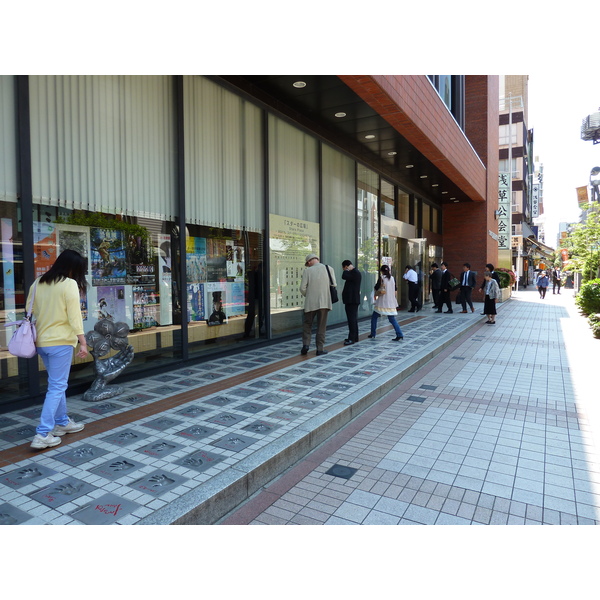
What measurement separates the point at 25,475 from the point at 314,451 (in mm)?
2380

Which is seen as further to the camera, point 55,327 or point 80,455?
point 55,327

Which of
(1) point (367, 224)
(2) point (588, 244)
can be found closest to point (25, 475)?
(1) point (367, 224)

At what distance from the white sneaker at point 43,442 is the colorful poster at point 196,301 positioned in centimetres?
359

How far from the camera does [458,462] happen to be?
3.87m

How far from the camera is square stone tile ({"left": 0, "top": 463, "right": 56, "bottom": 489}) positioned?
10.2 feet

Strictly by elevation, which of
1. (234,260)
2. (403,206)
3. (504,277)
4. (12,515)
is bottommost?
(12,515)

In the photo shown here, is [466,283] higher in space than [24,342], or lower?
higher

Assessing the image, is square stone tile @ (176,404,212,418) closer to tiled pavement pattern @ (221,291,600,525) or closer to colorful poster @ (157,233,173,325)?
tiled pavement pattern @ (221,291,600,525)

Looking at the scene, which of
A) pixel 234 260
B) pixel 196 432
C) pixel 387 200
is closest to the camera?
pixel 196 432

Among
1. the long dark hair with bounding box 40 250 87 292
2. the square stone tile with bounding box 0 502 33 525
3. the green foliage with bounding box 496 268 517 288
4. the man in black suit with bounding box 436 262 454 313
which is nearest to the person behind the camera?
the square stone tile with bounding box 0 502 33 525

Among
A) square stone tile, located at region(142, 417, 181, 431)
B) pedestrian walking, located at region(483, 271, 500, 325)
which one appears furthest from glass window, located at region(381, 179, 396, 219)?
square stone tile, located at region(142, 417, 181, 431)

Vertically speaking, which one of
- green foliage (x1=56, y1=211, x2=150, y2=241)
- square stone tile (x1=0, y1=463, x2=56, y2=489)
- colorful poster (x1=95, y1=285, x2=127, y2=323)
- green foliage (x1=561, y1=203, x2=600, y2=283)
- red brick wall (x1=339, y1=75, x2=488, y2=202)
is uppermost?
red brick wall (x1=339, y1=75, x2=488, y2=202)

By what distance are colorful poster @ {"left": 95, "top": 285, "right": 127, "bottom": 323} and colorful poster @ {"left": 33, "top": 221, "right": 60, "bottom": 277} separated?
2.59 feet

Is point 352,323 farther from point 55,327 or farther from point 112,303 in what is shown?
point 55,327
